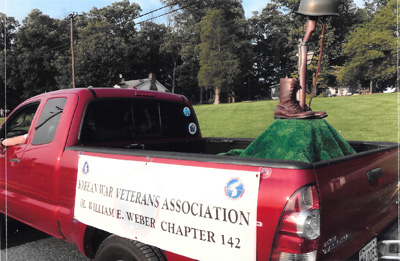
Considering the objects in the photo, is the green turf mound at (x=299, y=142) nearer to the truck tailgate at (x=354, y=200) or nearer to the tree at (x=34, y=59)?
the truck tailgate at (x=354, y=200)

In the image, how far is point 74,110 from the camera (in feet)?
10.2

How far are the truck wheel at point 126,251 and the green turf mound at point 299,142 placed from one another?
39.9 inches

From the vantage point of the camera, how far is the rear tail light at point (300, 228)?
1.62 metres

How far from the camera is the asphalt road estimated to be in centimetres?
371

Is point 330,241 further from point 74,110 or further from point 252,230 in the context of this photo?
point 74,110

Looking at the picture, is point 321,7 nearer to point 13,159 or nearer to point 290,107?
point 290,107

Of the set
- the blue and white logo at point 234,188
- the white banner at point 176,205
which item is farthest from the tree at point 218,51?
the blue and white logo at point 234,188

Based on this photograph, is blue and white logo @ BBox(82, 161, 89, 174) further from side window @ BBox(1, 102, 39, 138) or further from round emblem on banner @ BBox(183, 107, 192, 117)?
round emblem on banner @ BBox(183, 107, 192, 117)

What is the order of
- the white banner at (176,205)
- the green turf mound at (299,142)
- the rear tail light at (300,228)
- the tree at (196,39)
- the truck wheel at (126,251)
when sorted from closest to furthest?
the rear tail light at (300,228)
the white banner at (176,205)
the truck wheel at (126,251)
the green turf mound at (299,142)
the tree at (196,39)

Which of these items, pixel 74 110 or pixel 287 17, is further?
pixel 287 17

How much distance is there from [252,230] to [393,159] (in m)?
1.52

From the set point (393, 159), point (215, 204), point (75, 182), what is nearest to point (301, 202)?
point (215, 204)

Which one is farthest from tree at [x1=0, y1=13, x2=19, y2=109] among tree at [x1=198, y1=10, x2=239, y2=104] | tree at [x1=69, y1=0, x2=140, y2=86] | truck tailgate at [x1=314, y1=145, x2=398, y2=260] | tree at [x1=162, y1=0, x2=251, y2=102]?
truck tailgate at [x1=314, y1=145, x2=398, y2=260]

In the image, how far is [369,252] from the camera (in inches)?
82.7
